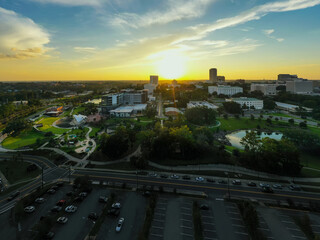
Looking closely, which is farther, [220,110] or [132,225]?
[220,110]

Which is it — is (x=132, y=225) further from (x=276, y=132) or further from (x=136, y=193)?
(x=276, y=132)

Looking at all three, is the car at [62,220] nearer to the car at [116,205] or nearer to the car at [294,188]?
the car at [116,205]

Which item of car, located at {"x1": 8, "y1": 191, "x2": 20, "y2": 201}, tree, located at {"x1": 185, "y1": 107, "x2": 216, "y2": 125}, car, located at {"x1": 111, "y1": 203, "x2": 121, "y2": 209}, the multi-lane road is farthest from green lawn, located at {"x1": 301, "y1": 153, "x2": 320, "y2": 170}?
car, located at {"x1": 8, "y1": 191, "x2": 20, "y2": 201}

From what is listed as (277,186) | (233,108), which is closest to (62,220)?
(277,186)

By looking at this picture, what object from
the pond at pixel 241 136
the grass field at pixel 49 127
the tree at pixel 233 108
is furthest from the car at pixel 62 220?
the tree at pixel 233 108

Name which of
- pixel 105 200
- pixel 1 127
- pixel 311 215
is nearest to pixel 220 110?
pixel 311 215

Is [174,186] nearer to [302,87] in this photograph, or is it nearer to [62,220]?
[62,220]
